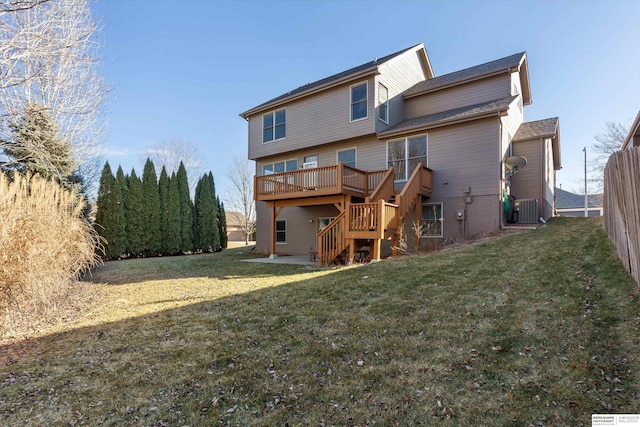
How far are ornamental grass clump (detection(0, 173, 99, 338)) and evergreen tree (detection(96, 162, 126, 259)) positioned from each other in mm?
10285

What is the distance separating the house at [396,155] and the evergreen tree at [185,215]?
5204 millimetres

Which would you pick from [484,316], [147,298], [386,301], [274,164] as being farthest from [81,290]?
[274,164]

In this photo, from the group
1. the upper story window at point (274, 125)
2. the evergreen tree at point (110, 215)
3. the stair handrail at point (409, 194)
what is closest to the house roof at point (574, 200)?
the stair handrail at point (409, 194)

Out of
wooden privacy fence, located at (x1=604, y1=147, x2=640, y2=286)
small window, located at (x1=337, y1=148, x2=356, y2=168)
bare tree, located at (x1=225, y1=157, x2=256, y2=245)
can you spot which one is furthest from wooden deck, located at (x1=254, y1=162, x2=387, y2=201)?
bare tree, located at (x1=225, y1=157, x2=256, y2=245)

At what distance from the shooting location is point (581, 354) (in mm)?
3131

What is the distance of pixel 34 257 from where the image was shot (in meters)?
5.02

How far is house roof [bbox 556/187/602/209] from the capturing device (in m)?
35.9

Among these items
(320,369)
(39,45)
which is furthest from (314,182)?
(320,369)

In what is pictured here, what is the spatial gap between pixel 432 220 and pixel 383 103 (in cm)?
532

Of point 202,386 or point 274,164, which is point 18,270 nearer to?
point 202,386

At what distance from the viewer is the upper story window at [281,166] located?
15.9m

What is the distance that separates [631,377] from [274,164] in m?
15.3

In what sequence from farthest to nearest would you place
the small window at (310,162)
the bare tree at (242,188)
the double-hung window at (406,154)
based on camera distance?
the bare tree at (242,188), the small window at (310,162), the double-hung window at (406,154)

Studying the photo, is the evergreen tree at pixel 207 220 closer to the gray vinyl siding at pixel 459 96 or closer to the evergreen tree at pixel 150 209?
the evergreen tree at pixel 150 209
